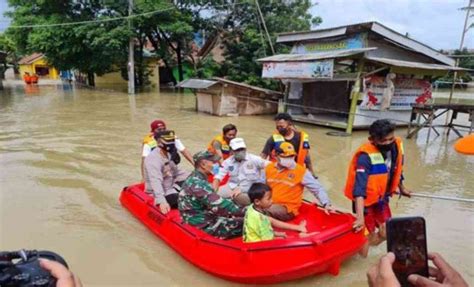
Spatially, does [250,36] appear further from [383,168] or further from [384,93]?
[383,168]

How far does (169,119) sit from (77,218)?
9.87m

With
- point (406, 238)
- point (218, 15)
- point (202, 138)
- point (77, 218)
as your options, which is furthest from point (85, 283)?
point (218, 15)

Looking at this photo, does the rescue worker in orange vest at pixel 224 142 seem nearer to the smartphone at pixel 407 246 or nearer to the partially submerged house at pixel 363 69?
the smartphone at pixel 407 246

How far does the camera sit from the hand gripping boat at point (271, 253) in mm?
3633

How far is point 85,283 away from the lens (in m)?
4.11

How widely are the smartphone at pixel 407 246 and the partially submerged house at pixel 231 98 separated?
14.3 meters

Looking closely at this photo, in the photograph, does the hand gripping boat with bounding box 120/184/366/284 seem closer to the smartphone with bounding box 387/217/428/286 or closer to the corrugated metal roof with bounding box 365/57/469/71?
the smartphone with bounding box 387/217/428/286

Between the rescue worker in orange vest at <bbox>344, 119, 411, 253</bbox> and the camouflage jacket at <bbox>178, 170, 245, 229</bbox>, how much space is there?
1.22m

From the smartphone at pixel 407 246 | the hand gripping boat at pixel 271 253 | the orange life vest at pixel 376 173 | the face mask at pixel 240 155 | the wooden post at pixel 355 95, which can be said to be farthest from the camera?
the wooden post at pixel 355 95

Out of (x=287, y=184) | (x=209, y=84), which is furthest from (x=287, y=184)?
(x=209, y=84)

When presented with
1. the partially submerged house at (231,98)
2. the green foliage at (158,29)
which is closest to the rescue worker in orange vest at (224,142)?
the partially submerged house at (231,98)

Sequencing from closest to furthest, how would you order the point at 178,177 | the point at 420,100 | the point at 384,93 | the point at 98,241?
1. the point at 98,241
2. the point at 178,177
3. the point at 384,93
4. the point at 420,100

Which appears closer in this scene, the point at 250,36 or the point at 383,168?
the point at 383,168

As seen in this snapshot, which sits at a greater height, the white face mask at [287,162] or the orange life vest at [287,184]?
the white face mask at [287,162]
